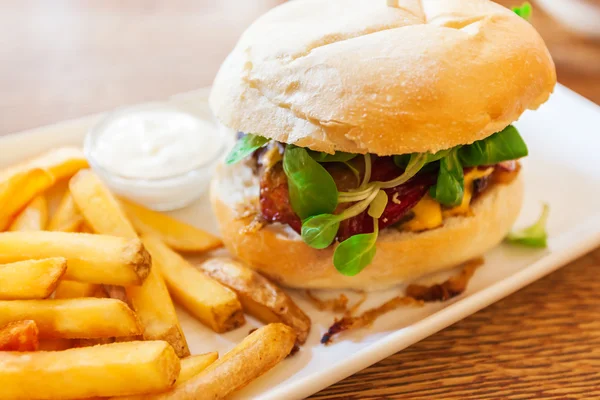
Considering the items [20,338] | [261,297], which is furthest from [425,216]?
[20,338]

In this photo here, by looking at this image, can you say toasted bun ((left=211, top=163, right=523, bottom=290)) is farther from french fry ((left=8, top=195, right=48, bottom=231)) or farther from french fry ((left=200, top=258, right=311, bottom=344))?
french fry ((left=8, top=195, right=48, bottom=231))

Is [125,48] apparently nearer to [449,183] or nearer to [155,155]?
[155,155]

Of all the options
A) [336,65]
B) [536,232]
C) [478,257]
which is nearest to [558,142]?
[536,232]

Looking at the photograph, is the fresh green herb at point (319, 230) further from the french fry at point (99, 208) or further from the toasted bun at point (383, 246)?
the french fry at point (99, 208)

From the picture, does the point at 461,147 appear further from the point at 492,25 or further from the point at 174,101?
the point at 174,101

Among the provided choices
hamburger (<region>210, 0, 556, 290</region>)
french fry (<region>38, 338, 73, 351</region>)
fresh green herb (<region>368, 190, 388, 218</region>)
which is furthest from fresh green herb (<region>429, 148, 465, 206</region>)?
french fry (<region>38, 338, 73, 351</region>)
